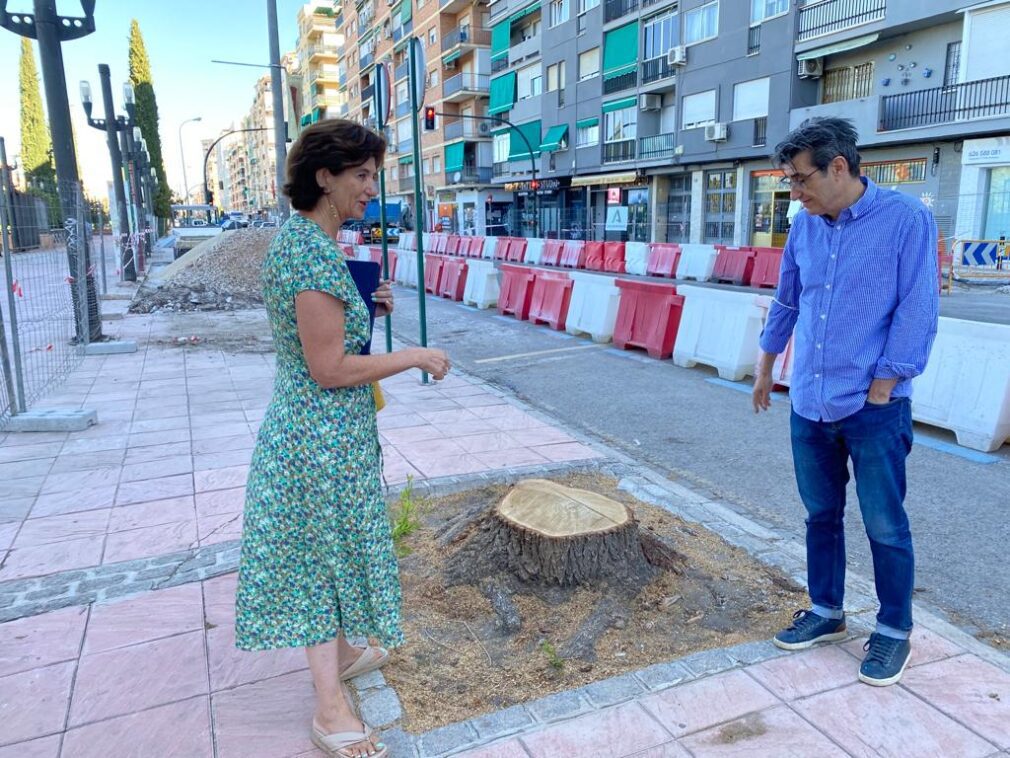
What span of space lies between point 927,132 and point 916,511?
20186 mm

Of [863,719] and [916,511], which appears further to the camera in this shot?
[916,511]

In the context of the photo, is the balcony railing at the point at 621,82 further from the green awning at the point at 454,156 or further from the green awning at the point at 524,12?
the green awning at the point at 454,156

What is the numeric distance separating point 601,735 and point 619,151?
33.9m

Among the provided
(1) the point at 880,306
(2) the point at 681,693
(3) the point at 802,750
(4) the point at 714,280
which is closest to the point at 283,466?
(2) the point at 681,693

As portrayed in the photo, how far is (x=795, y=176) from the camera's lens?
101 inches

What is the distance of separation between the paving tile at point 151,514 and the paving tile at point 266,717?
1.83 metres

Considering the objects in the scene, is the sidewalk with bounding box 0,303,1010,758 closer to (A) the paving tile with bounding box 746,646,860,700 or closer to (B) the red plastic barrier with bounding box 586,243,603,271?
(A) the paving tile with bounding box 746,646,860,700

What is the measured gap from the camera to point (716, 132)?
91.2 feet

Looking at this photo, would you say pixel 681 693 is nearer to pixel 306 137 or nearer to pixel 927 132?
pixel 306 137

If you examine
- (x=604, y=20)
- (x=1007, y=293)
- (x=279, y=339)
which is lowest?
(x=1007, y=293)

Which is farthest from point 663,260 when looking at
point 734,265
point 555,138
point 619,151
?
point 555,138

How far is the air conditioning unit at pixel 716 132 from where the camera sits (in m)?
27.7

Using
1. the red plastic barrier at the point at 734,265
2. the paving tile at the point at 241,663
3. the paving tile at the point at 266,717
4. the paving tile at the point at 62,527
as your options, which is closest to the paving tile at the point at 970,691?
the paving tile at the point at 266,717

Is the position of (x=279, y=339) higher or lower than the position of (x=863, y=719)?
higher
